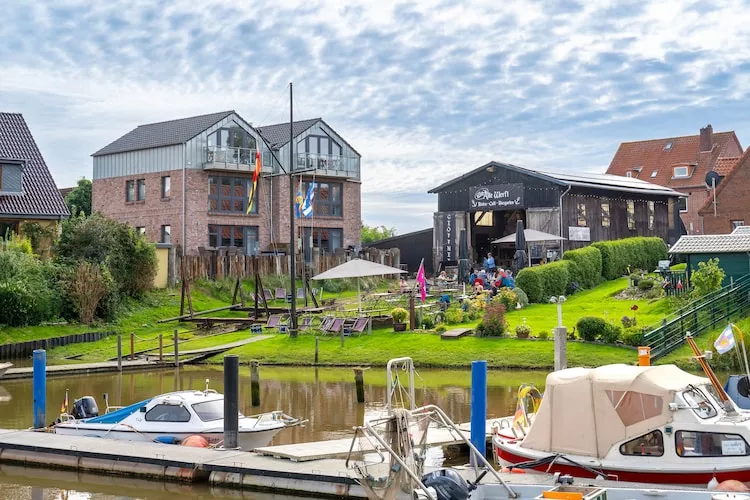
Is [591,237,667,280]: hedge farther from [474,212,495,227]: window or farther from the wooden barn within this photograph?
[474,212,495,227]: window

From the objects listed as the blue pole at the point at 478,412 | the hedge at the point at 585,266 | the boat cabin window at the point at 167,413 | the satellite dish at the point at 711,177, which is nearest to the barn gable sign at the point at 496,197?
the hedge at the point at 585,266

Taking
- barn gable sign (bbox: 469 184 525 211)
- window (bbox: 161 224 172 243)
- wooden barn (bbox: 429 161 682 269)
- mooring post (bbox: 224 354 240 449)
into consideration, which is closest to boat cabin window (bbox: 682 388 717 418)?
mooring post (bbox: 224 354 240 449)

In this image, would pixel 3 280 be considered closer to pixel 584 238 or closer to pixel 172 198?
pixel 172 198

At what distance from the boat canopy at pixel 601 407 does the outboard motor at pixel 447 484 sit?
92.8 inches

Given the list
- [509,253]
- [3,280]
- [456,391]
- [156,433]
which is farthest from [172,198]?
[156,433]

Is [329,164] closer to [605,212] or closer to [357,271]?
[605,212]

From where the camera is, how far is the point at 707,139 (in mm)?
76000

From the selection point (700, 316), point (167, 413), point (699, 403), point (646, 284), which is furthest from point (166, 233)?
point (699, 403)

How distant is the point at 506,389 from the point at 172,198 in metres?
33.8

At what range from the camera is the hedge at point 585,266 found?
46.0 metres

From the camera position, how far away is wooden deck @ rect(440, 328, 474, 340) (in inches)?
1407

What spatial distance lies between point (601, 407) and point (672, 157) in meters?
64.4

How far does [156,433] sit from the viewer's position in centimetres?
2144

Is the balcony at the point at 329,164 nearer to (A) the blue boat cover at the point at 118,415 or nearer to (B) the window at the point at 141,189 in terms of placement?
(B) the window at the point at 141,189
